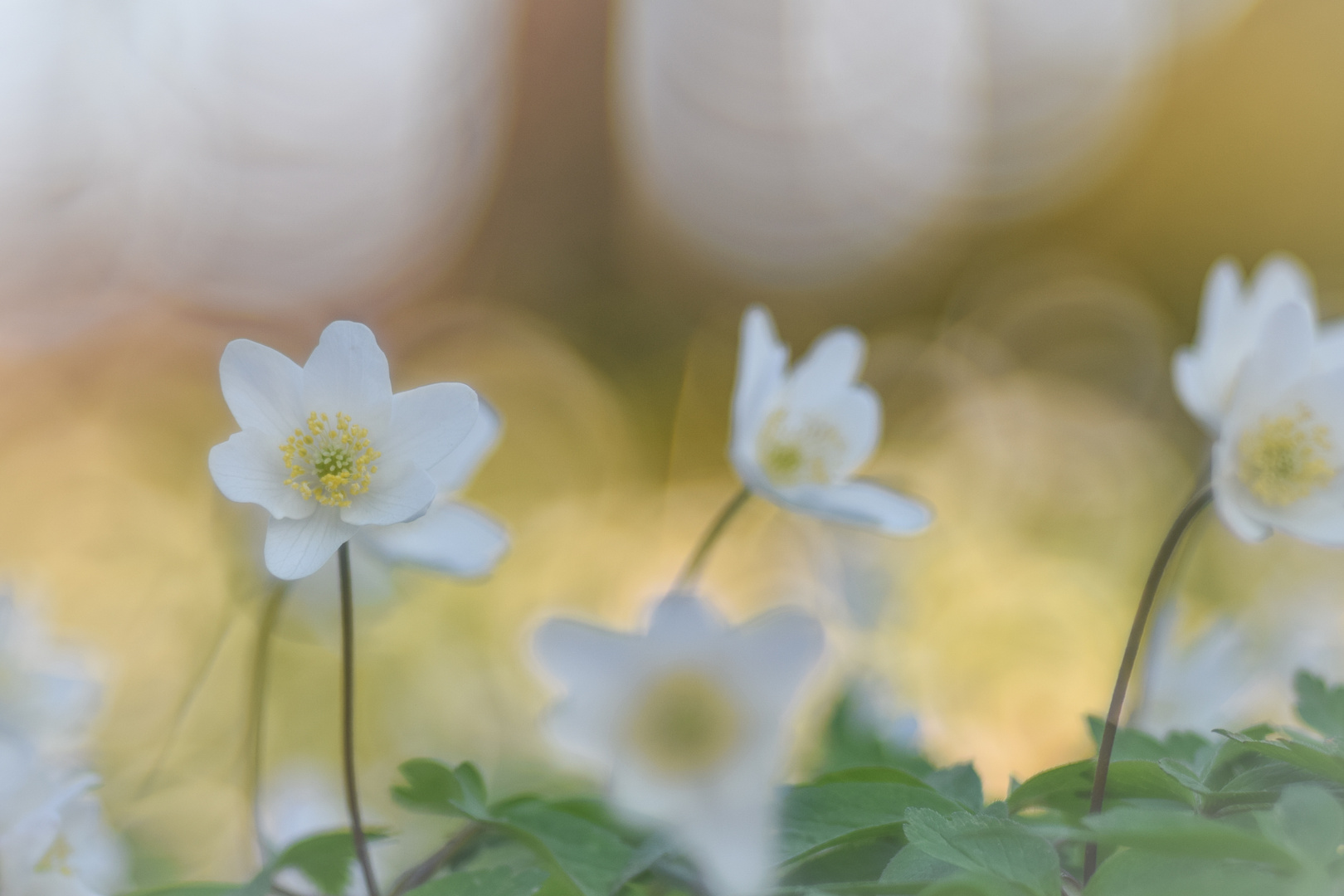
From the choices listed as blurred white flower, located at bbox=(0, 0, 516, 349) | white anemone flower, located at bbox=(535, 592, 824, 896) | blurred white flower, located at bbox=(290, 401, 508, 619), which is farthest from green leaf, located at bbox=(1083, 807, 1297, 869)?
blurred white flower, located at bbox=(0, 0, 516, 349)

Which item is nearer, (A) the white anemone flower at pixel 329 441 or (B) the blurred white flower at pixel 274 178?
(A) the white anemone flower at pixel 329 441

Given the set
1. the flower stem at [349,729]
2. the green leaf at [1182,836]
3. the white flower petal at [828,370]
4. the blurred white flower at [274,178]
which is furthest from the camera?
the blurred white flower at [274,178]

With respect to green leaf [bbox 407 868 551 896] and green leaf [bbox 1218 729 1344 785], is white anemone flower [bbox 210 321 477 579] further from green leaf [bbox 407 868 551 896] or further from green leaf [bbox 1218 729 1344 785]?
green leaf [bbox 1218 729 1344 785]

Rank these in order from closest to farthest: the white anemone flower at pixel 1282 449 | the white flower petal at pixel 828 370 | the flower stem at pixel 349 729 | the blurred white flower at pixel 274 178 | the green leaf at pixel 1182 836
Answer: the green leaf at pixel 1182 836 < the flower stem at pixel 349 729 < the white anemone flower at pixel 1282 449 < the white flower petal at pixel 828 370 < the blurred white flower at pixel 274 178

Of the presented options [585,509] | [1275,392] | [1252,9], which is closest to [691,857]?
[1275,392]

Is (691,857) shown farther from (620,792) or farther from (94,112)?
(94,112)

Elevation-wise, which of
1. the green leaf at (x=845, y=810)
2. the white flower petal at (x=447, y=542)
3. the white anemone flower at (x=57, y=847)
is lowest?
the white anemone flower at (x=57, y=847)

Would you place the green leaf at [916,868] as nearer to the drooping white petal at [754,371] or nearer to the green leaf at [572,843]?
the green leaf at [572,843]

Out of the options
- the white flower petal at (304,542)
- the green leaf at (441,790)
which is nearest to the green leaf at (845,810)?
the green leaf at (441,790)
